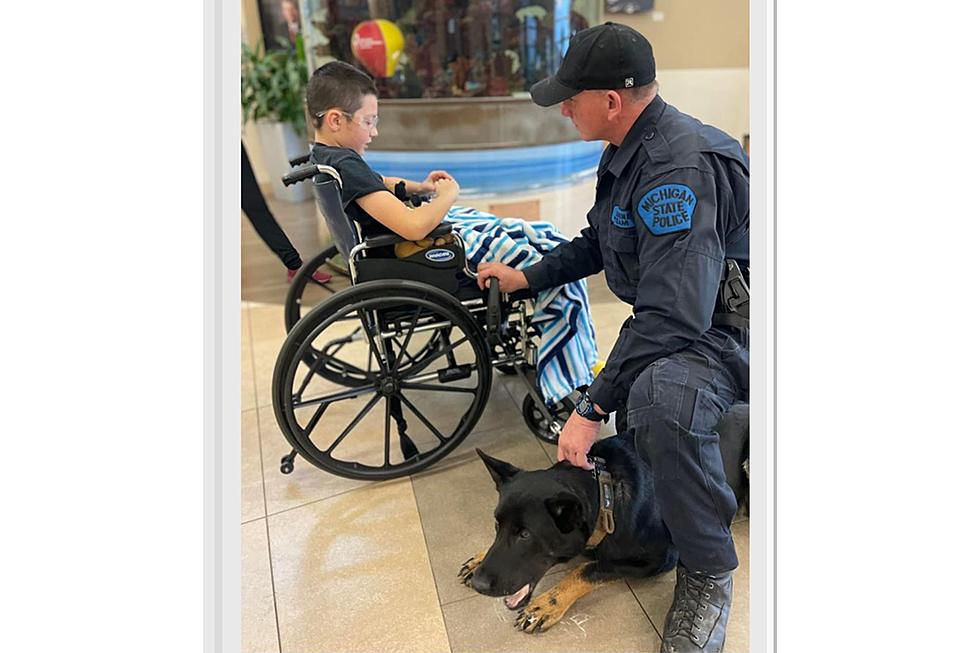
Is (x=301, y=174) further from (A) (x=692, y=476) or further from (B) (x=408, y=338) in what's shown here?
(A) (x=692, y=476)

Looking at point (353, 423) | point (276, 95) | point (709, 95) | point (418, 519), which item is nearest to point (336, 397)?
point (353, 423)

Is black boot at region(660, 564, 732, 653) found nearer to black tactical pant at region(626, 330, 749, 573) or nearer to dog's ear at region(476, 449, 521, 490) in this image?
black tactical pant at region(626, 330, 749, 573)

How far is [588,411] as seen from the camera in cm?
131

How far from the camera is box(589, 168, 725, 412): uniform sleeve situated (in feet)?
3.92

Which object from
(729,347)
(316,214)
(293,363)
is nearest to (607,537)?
(729,347)

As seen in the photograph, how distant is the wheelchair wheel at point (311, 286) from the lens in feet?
5.06

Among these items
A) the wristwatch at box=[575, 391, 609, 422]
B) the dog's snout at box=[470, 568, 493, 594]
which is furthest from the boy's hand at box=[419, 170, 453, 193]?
the dog's snout at box=[470, 568, 493, 594]

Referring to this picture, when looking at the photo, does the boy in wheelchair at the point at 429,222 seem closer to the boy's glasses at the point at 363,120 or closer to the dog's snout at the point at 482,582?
the boy's glasses at the point at 363,120

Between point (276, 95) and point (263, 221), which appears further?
point (276, 95)

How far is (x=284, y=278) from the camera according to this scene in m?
1.60

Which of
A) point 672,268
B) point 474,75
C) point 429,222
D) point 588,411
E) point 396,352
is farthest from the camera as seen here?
point 474,75

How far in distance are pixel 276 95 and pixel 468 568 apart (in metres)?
2.71

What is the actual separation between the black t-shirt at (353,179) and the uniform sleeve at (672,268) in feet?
1.84
